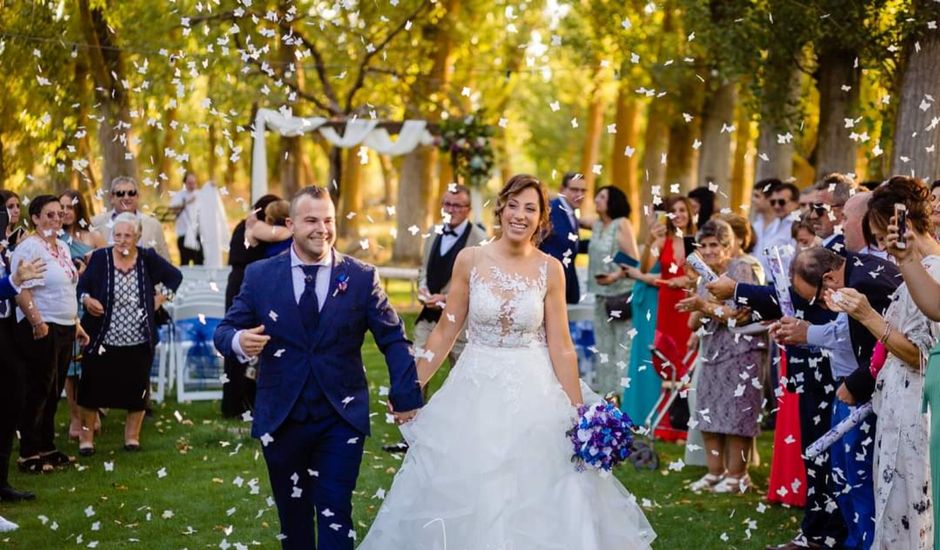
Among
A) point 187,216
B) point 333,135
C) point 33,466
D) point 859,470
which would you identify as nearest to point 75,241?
point 33,466

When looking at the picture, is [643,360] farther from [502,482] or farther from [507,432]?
[502,482]

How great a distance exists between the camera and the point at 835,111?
15773 millimetres

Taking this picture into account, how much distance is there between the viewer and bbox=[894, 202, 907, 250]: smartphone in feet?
18.5

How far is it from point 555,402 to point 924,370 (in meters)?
1.82

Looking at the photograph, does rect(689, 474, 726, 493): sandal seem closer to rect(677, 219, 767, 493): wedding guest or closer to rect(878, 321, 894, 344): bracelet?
rect(677, 219, 767, 493): wedding guest

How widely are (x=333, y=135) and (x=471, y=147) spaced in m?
4.05

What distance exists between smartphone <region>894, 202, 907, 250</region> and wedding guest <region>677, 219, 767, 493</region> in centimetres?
350

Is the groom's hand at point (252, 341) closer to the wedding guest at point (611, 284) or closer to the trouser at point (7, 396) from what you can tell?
the trouser at point (7, 396)

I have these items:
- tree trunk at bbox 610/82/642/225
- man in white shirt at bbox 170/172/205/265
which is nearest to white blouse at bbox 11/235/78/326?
man in white shirt at bbox 170/172/205/265

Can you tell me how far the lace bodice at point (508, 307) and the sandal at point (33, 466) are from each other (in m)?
4.30

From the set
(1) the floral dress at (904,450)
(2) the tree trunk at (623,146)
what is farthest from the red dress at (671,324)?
(2) the tree trunk at (623,146)

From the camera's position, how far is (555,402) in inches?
269

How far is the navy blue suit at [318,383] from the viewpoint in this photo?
6.13 metres

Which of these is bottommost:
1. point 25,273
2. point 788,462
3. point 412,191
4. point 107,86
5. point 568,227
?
point 788,462
